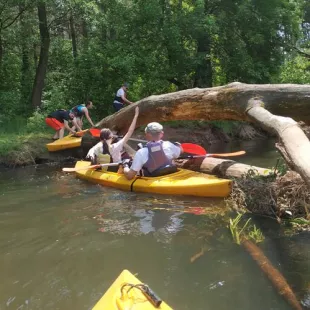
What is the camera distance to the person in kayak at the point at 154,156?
6.48m

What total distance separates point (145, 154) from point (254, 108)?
1884mm

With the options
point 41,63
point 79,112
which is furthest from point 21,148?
point 41,63

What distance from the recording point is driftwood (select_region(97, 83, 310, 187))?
421 cm

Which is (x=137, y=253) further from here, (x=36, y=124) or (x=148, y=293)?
(x=36, y=124)

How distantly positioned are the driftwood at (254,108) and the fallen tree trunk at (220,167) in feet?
2.56

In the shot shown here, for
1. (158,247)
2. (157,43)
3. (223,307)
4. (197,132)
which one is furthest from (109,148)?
(157,43)

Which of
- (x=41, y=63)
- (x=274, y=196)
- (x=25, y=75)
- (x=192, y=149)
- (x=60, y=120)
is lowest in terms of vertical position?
(x=274, y=196)

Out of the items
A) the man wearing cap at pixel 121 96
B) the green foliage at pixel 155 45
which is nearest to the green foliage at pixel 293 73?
the green foliage at pixel 155 45

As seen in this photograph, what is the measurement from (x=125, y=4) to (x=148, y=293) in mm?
14468

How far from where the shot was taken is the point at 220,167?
697 cm

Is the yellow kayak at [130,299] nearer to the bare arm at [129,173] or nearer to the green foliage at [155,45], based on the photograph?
the bare arm at [129,173]

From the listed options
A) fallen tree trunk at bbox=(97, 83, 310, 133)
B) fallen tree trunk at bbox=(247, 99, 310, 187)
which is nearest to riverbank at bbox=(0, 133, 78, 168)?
fallen tree trunk at bbox=(97, 83, 310, 133)

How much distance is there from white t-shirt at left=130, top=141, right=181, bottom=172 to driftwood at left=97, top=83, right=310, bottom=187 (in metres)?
0.82

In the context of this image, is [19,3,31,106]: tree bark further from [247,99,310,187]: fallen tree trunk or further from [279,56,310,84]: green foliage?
[247,99,310,187]: fallen tree trunk
